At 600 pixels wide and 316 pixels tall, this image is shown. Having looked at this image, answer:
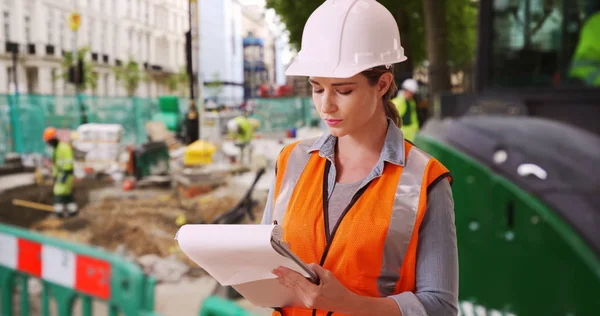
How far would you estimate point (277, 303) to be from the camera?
760mm

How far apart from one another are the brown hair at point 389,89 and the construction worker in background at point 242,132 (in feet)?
6.41

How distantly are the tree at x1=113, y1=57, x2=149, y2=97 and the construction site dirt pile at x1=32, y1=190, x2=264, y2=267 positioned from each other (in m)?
0.72

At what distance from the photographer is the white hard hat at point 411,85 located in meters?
2.29

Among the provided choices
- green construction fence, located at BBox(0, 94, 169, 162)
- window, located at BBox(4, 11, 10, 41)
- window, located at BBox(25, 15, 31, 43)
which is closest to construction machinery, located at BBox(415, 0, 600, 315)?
window, located at BBox(25, 15, 31, 43)

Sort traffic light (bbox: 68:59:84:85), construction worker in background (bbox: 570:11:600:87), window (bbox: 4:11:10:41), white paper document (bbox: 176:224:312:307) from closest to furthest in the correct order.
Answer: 1. white paper document (bbox: 176:224:312:307)
2. construction worker in background (bbox: 570:11:600:87)
3. window (bbox: 4:11:10:41)
4. traffic light (bbox: 68:59:84:85)

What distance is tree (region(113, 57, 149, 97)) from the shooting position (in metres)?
3.98

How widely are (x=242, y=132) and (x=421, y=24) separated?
3.49ft

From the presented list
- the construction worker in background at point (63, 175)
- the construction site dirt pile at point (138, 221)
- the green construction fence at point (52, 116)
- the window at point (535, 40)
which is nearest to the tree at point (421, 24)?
the window at point (535, 40)

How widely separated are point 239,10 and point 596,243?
4.37ft

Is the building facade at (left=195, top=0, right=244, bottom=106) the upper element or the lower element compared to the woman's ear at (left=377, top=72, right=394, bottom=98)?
upper

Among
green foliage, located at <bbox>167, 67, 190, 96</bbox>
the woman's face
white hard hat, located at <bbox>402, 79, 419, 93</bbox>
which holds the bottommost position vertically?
the woman's face

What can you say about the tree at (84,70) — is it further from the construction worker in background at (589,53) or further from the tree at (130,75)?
the construction worker in background at (589,53)

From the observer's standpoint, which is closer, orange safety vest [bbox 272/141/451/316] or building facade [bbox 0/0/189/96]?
orange safety vest [bbox 272/141/451/316]

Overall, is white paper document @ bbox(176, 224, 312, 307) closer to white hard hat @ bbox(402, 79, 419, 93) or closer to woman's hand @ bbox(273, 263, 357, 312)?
woman's hand @ bbox(273, 263, 357, 312)
